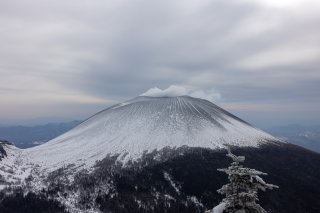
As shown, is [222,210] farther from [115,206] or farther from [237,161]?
[115,206]

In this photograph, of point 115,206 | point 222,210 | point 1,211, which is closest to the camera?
point 222,210

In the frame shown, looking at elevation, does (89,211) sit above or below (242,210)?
below

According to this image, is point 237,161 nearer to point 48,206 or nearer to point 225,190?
point 225,190

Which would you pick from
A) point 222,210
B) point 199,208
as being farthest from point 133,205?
point 222,210

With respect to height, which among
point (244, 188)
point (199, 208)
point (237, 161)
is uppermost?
point (237, 161)

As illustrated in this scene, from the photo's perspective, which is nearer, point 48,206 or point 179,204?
point 48,206

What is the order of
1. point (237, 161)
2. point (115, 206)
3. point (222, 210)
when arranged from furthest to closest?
1. point (115, 206)
2. point (222, 210)
3. point (237, 161)
